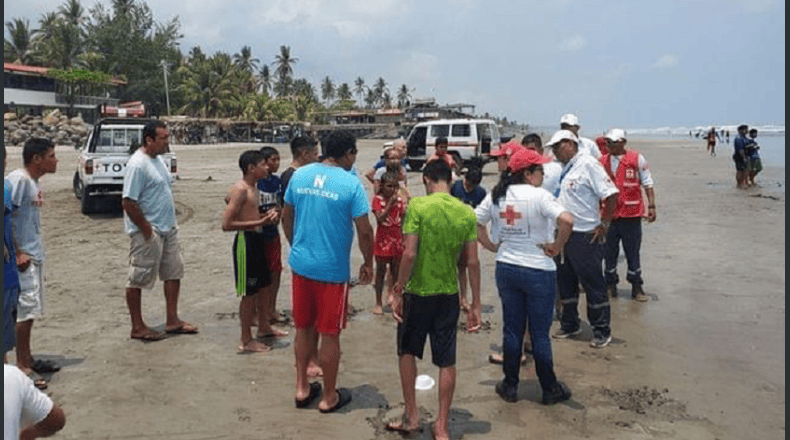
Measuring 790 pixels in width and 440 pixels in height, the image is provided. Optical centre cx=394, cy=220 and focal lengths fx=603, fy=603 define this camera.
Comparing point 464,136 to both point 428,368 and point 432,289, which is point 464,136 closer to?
point 428,368

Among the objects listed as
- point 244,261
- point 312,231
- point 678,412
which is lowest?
point 678,412

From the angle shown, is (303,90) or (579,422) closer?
(579,422)

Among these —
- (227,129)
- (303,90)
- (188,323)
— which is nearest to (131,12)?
(227,129)

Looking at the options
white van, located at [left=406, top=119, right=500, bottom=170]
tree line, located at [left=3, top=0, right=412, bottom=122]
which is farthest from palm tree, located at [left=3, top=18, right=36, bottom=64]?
white van, located at [left=406, top=119, right=500, bottom=170]

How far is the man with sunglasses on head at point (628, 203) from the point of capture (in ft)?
21.8

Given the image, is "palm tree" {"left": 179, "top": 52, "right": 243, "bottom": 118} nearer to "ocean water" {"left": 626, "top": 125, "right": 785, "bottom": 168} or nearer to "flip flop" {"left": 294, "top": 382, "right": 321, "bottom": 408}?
"ocean water" {"left": 626, "top": 125, "right": 785, "bottom": 168}

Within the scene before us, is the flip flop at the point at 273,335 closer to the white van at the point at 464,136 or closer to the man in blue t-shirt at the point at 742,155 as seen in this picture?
the man in blue t-shirt at the point at 742,155

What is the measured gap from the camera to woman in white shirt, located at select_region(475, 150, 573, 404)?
13.6 feet

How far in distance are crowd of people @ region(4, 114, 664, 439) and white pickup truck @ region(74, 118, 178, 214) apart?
7.02 m

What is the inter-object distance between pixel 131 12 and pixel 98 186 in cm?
6732

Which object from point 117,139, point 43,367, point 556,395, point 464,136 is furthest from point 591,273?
point 464,136

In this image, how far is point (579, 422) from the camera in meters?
4.00

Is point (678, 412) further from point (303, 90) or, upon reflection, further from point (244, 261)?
point (303, 90)

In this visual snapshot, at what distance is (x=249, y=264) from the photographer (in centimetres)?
514
